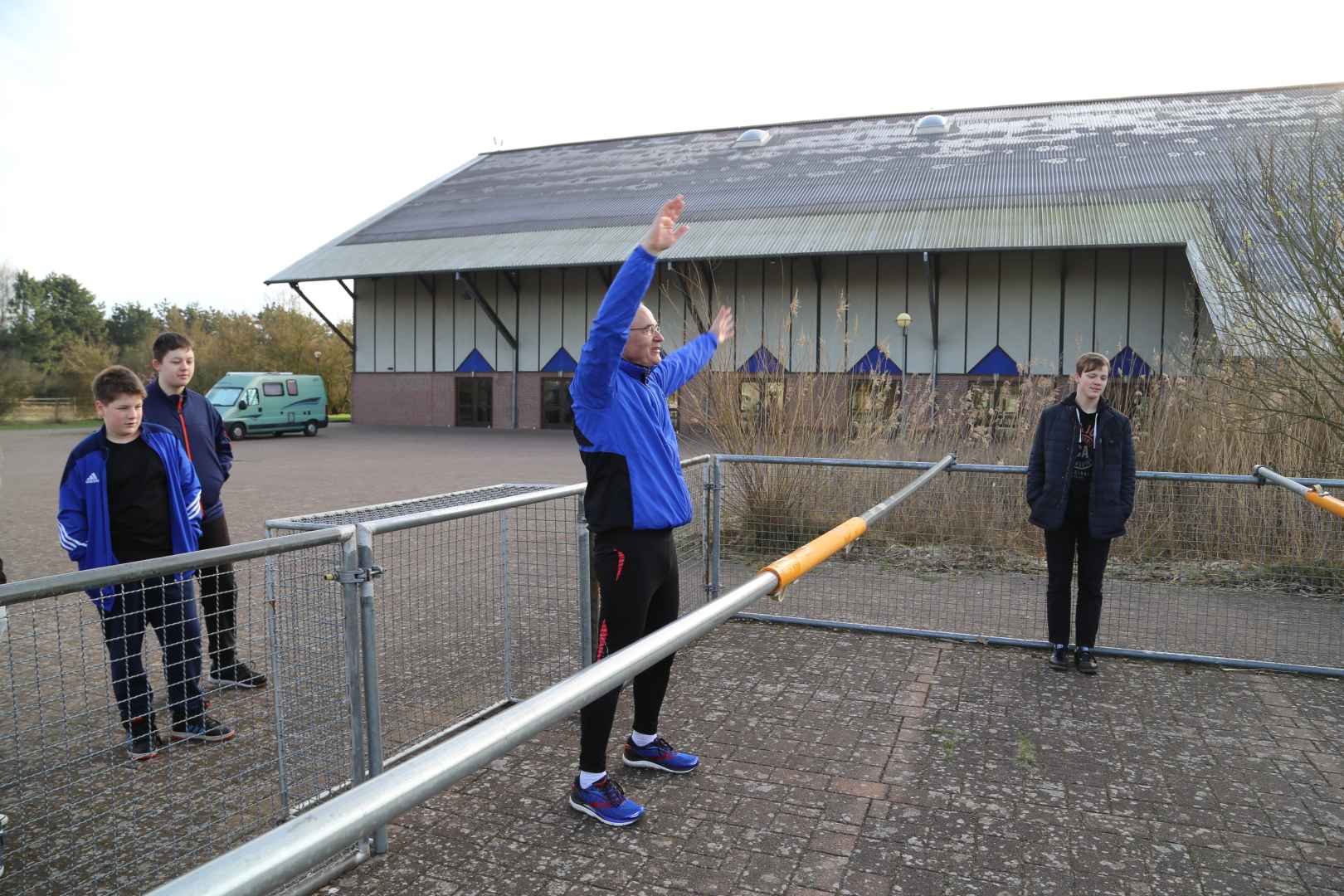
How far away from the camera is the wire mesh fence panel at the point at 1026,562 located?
6.59 metres

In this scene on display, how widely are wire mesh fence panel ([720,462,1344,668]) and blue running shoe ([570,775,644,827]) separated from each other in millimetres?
3254

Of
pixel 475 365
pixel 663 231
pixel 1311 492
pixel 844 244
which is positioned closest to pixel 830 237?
pixel 844 244

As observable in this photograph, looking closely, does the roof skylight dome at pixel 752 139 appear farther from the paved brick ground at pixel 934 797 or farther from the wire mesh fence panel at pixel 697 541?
the paved brick ground at pixel 934 797

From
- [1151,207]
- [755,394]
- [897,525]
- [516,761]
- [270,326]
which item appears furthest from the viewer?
[270,326]

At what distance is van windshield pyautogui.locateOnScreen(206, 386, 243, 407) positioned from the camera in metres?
30.7

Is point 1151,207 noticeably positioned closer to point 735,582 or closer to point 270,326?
point 735,582

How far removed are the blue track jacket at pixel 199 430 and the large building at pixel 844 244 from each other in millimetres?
14627

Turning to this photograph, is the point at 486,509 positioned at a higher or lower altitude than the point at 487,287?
lower

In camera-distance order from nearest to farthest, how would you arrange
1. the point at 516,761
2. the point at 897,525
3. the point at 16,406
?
the point at 516,761 < the point at 897,525 < the point at 16,406

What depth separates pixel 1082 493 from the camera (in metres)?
5.51

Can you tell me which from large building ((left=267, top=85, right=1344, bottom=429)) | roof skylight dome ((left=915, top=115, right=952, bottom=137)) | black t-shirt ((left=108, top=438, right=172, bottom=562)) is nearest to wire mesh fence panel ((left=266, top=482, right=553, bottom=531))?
black t-shirt ((left=108, top=438, right=172, bottom=562))

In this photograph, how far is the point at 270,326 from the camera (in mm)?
50062

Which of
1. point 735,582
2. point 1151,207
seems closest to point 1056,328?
point 1151,207

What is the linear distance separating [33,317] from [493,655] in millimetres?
78752
